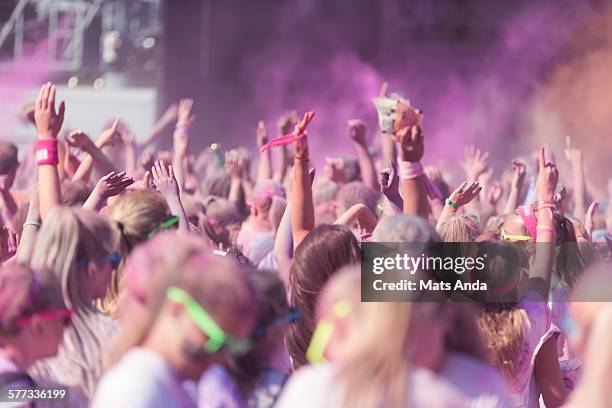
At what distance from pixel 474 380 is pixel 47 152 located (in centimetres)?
170

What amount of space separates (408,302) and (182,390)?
0.44 metres

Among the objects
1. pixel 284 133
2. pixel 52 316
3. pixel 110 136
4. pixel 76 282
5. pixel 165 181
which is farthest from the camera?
pixel 284 133

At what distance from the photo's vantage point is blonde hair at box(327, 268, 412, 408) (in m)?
1.79

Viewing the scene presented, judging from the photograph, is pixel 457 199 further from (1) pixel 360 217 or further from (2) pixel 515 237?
(1) pixel 360 217

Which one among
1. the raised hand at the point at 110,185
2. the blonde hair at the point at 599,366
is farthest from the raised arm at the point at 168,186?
the blonde hair at the point at 599,366

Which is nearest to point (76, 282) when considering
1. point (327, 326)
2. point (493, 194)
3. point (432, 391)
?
point (327, 326)

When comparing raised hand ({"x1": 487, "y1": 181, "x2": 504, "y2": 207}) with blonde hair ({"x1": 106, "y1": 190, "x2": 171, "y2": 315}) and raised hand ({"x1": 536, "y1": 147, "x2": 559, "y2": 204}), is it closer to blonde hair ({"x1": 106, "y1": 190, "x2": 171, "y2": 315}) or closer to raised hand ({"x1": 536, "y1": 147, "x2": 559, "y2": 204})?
raised hand ({"x1": 536, "y1": 147, "x2": 559, "y2": 204})

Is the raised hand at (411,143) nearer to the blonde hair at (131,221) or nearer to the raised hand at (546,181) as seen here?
the raised hand at (546,181)

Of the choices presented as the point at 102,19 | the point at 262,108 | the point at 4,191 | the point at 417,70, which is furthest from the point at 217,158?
the point at 417,70

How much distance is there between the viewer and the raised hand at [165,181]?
3.44 metres

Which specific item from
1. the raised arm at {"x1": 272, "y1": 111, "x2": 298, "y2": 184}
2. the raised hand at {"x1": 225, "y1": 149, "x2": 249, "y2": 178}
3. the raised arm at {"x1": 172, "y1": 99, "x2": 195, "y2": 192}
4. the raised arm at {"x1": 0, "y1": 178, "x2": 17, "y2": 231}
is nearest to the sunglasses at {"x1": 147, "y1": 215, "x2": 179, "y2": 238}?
the raised arm at {"x1": 0, "y1": 178, "x2": 17, "y2": 231}

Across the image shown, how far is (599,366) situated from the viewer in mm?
1805

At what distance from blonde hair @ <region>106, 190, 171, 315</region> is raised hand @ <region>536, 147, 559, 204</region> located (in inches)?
56.9

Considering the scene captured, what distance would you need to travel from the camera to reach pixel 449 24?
14.4 meters
